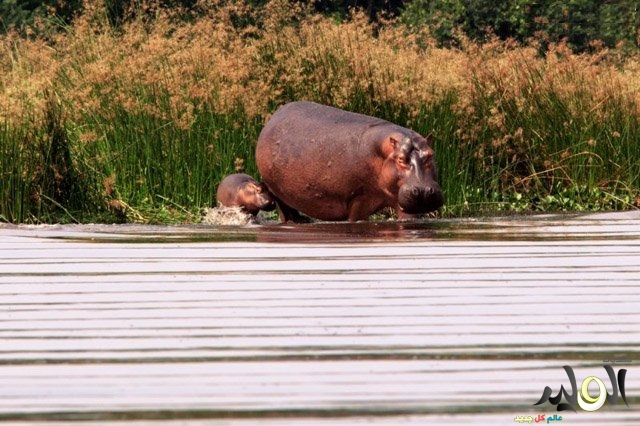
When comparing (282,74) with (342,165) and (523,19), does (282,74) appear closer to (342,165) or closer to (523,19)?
(342,165)

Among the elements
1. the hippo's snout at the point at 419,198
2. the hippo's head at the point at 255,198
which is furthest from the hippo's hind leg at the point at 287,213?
the hippo's snout at the point at 419,198

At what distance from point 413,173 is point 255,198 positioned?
1085mm

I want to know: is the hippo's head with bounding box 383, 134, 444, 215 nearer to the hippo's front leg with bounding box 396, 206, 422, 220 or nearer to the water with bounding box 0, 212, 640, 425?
the hippo's front leg with bounding box 396, 206, 422, 220

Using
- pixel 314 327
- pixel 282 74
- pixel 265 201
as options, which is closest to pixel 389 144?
pixel 265 201

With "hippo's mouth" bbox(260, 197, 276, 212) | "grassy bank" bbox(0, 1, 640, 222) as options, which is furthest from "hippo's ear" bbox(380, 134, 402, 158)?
"grassy bank" bbox(0, 1, 640, 222)

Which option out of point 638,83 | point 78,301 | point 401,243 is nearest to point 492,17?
point 638,83

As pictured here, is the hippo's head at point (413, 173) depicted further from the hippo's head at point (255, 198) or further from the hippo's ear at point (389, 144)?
the hippo's head at point (255, 198)

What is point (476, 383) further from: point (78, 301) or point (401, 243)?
point (401, 243)

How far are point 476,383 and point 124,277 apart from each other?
211cm

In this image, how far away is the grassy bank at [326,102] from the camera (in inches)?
351

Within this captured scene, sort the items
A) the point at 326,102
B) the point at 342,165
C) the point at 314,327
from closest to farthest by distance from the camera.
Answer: the point at 314,327, the point at 342,165, the point at 326,102

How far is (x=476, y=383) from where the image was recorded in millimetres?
3238

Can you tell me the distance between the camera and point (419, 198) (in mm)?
7523

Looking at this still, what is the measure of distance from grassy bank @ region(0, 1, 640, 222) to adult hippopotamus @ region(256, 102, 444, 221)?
0.65 meters
